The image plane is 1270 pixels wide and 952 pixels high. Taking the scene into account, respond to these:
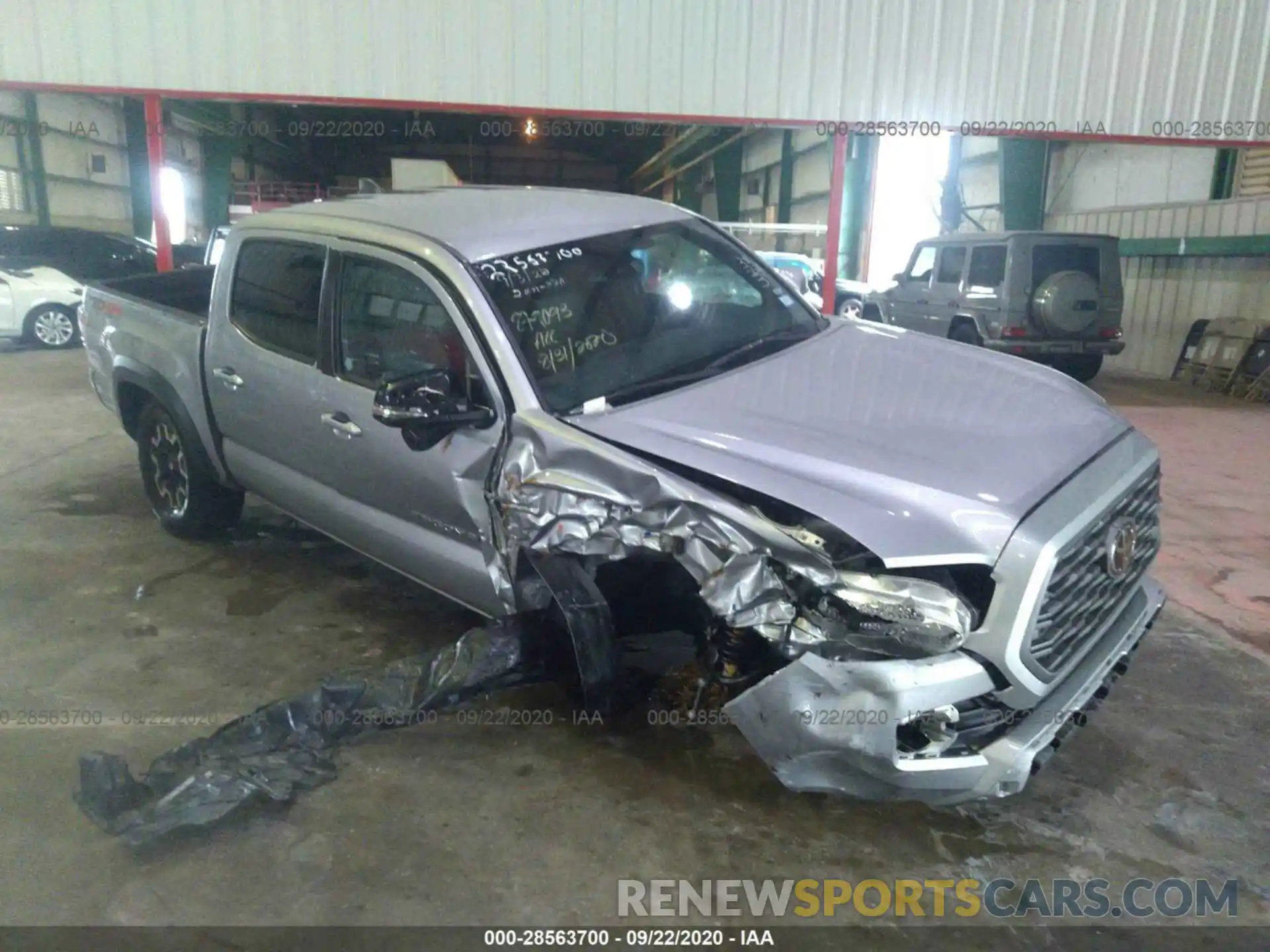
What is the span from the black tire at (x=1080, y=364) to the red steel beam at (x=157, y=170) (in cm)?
1010

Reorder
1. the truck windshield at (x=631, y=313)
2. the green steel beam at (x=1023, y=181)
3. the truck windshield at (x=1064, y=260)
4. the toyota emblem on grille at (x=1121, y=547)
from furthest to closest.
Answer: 1. the green steel beam at (x=1023, y=181)
2. the truck windshield at (x=1064, y=260)
3. the truck windshield at (x=631, y=313)
4. the toyota emblem on grille at (x=1121, y=547)

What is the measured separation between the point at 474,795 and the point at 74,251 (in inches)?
554

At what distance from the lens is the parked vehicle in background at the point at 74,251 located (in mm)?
13328

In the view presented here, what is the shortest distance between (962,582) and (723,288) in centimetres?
178

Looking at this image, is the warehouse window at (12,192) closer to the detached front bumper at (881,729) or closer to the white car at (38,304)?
the white car at (38,304)

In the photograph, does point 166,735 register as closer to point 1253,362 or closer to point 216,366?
point 216,366

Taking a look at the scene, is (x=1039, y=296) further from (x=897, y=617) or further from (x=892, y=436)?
(x=897, y=617)

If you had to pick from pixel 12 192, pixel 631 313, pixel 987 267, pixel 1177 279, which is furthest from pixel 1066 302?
pixel 12 192

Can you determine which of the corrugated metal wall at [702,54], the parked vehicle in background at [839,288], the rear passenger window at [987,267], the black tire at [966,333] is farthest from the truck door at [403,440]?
the parked vehicle in background at [839,288]

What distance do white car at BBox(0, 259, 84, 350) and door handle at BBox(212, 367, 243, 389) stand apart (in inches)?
377

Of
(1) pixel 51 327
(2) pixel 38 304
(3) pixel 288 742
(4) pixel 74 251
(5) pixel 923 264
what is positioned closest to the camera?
(3) pixel 288 742

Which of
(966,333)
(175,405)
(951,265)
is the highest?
(951,265)

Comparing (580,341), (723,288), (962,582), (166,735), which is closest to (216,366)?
(166,735)

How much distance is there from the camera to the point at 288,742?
118 inches
